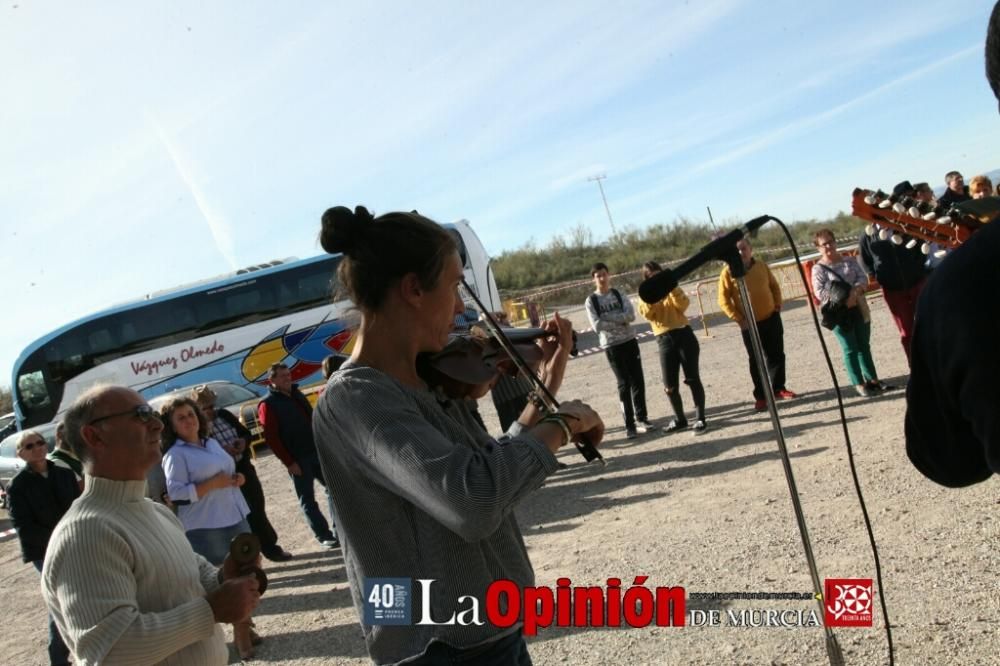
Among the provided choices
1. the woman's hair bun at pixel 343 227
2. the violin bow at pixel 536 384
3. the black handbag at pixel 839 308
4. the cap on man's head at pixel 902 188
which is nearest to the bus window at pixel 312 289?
the black handbag at pixel 839 308

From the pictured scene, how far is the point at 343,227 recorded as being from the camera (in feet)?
5.69

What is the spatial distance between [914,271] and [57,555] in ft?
25.3

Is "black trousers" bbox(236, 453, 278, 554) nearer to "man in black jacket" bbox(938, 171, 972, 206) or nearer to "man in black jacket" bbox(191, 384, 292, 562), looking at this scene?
"man in black jacket" bbox(191, 384, 292, 562)

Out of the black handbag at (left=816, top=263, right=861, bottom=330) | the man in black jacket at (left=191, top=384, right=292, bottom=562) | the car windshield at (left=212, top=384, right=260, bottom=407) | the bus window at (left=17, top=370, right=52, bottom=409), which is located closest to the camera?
the man in black jacket at (left=191, top=384, right=292, bottom=562)

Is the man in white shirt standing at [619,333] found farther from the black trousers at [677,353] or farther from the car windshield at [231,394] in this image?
the car windshield at [231,394]

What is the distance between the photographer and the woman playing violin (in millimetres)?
1488

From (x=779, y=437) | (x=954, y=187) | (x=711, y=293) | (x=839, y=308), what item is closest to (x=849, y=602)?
(x=779, y=437)

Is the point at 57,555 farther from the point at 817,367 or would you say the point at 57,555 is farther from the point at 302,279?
the point at 302,279

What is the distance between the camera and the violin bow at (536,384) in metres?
1.82

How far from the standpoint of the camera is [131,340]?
1850cm

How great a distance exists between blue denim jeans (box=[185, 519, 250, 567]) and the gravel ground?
750 mm

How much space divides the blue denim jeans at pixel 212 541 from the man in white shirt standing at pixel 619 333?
4606 millimetres

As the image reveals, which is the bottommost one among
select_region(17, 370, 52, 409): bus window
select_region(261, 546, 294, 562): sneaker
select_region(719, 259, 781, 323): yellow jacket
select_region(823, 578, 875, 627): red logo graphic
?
select_region(823, 578, 875, 627): red logo graphic

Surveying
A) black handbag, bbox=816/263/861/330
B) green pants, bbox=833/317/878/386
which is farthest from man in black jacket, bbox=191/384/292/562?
green pants, bbox=833/317/878/386
